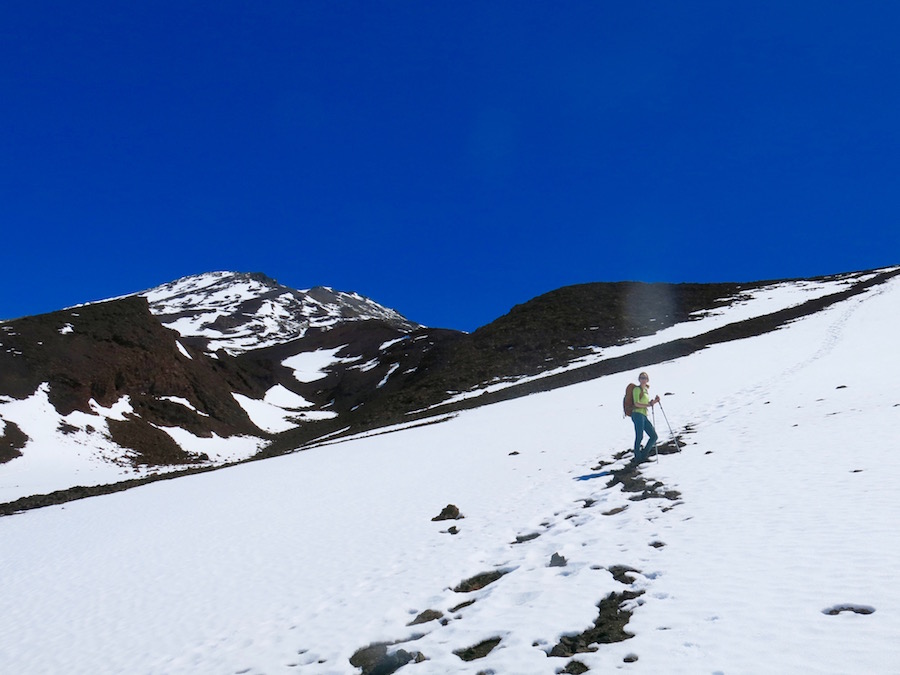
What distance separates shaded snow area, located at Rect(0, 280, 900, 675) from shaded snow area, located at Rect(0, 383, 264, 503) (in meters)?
8.59

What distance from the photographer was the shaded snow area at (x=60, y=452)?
96.5 ft

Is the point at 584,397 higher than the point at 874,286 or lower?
lower

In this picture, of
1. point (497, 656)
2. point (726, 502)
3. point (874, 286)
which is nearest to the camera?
point (497, 656)

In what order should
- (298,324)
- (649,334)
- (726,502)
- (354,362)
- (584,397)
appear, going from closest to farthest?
(726,502)
(584,397)
(649,334)
(354,362)
(298,324)

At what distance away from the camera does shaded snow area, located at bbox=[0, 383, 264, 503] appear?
2941cm

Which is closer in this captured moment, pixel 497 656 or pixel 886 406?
pixel 497 656

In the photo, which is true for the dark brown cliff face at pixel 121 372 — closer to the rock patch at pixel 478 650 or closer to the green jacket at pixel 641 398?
the green jacket at pixel 641 398

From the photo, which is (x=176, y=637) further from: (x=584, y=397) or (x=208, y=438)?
(x=208, y=438)

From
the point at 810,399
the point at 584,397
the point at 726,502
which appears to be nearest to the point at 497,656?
the point at 726,502

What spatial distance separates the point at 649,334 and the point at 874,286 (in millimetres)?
28173

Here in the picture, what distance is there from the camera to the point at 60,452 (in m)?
33.1

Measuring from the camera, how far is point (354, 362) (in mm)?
96312

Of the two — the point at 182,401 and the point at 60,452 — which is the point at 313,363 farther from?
the point at 60,452

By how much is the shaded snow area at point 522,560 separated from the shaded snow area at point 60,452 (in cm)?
859
